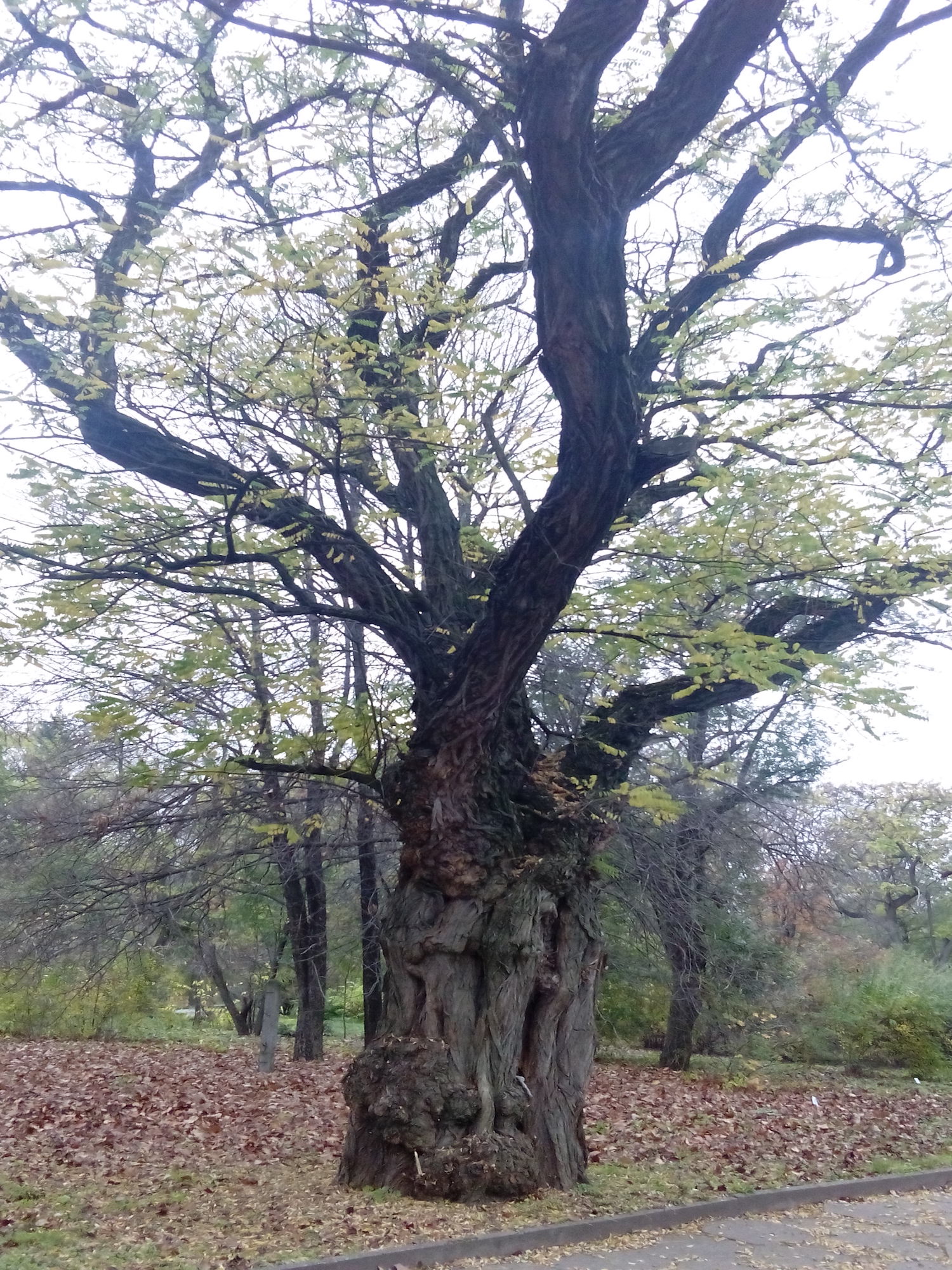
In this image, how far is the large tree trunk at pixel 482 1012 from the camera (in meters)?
7.01

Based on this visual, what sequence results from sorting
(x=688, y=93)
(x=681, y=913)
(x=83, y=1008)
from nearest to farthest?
1. (x=688, y=93)
2. (x=681, y=913)
3. (x=83, y=1008)

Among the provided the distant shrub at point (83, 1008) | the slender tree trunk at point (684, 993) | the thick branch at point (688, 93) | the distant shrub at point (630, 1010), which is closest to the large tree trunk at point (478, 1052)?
the thick branch at point (688, 93)

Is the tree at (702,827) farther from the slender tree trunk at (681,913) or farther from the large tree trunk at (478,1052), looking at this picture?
the large tree trunk at (478,1052)

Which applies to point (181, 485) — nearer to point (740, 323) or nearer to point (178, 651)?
point (178, 651)

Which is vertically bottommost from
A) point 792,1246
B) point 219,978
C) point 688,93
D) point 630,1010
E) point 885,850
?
point 630,1010

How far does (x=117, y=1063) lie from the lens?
16.5 m

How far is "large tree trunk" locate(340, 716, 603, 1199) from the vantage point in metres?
7.01

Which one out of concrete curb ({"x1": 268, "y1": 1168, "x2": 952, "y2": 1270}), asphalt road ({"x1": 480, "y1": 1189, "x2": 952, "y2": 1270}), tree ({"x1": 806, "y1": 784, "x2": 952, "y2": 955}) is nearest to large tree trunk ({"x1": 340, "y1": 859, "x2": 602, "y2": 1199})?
concrete curb ({"x1": 268, "y1": 1168, "x2": 952, "y2": 1270})

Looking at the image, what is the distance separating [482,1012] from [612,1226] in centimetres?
160

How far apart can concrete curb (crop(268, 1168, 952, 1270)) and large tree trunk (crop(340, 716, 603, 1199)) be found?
2.02 ft

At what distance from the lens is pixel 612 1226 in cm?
678

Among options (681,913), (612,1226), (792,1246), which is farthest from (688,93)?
(681,913)

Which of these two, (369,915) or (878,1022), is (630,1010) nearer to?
(878,1022)

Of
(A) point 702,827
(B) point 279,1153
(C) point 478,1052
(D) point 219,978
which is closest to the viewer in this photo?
(C) point 478,1052
